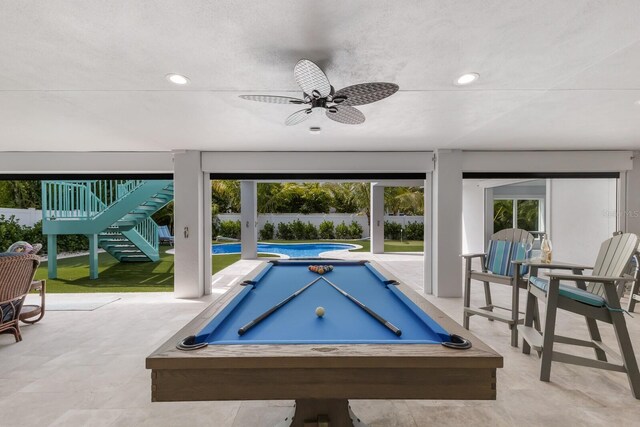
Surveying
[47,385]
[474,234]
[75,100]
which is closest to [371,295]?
[47,385]

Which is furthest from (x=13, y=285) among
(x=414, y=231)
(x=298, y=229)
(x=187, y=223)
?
(x=414, y=231)

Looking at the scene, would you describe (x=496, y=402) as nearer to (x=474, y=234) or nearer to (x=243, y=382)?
(x=243, y=382)

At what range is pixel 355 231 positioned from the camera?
49.3ft

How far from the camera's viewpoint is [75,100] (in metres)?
2.97

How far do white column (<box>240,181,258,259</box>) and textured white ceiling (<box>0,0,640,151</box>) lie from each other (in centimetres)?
580

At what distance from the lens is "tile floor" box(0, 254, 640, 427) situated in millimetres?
2086

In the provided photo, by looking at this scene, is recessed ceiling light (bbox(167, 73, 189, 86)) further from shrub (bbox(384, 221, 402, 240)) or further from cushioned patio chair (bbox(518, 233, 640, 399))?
shrub (bbox(384, 221, 402, 240))

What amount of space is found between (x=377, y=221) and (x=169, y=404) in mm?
9322

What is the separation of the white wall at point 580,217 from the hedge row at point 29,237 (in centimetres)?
1401

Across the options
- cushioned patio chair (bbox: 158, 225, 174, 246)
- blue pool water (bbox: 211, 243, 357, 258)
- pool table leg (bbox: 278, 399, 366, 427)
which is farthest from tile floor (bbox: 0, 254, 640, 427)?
cushioned patio chair (bbox: 158, 225, 174, 246)

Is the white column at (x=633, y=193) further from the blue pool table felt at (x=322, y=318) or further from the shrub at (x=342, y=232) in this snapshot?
the shrub at (x=342, y=232)

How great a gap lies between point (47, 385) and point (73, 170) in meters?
4.12

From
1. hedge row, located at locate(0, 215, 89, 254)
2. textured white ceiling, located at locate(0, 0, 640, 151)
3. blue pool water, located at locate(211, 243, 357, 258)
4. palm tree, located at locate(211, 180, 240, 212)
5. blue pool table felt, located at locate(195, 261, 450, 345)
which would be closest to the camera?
blue pool table felt, located at locate(195, 261, 450, 345)

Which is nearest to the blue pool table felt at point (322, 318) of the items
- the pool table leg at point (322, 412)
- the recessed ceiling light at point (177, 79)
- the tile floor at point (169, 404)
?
the pool table leg at point (322, 412)
